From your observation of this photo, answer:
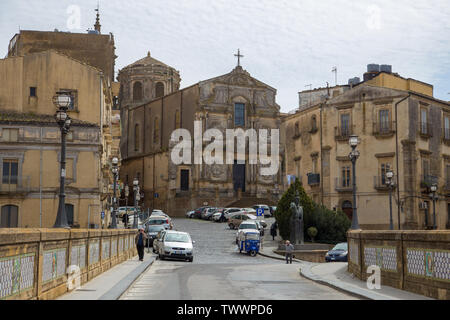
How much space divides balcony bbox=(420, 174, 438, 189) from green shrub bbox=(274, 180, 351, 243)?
32.3 ft

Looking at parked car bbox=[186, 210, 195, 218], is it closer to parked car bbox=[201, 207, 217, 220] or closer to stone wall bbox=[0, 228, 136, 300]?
parked car bbox=[201, 207, 217, 220]

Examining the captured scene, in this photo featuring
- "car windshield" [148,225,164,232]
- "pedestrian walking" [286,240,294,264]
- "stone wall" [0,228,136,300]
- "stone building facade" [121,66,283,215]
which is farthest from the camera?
"stone building facade" [121,66,283,215]

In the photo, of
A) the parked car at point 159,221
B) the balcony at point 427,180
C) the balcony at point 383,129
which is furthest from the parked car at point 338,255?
the balcony at point 383,129

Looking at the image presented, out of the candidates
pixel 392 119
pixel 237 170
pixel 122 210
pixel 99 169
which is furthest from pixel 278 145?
pixel 99 169

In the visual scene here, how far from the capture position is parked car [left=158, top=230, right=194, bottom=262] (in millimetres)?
33188

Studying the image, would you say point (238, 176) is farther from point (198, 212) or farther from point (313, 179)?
point (313, 179)

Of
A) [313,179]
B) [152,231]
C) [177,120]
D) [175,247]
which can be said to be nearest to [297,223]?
[152,231]

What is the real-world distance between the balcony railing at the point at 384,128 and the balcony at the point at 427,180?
4592 mm

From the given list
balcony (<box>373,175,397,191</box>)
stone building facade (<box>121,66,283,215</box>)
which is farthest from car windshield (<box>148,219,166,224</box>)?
stone building facade (<box>121,66,283,215</box>)

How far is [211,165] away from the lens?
7612 cm

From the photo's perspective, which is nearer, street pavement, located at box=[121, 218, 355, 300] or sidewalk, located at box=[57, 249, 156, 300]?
sidewalk, located at box=[57, 249, 156, 300]

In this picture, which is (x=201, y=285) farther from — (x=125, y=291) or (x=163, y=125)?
(x=163, y=125)

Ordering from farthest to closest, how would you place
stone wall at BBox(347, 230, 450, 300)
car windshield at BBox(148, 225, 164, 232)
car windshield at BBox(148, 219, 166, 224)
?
car windshield at BBox(148, 219, 166, 224) < car windshield at BBox(148, 225, 164, 232) < stone wall at BBox(347, 230, 450, 300)
